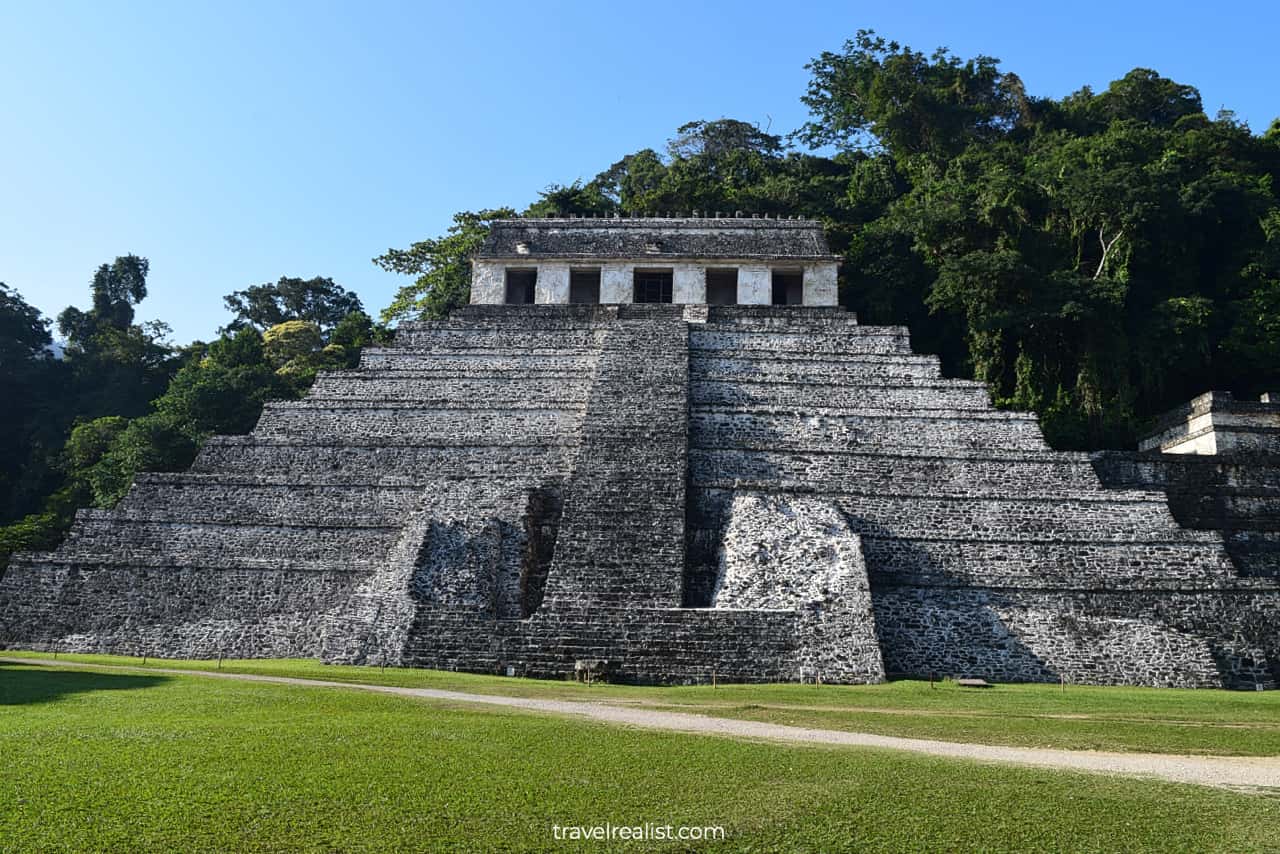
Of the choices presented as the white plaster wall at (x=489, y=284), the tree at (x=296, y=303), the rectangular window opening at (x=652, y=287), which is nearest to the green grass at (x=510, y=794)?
the white plaster wall at (x=489, y=284)

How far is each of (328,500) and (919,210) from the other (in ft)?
59.0

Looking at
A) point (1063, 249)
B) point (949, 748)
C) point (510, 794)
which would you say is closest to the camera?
point (510, 794)

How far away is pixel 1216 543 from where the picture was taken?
15.9 meters

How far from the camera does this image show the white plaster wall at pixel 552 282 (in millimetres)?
28688

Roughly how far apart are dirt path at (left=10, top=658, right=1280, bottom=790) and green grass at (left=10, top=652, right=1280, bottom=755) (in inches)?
12.8

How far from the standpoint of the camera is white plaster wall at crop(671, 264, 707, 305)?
28.5 metres

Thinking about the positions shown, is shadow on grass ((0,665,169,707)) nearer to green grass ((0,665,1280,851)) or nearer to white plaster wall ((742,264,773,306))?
green grass ((0,665,1280,851))

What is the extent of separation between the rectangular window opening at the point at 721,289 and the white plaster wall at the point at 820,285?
2084 millimetres

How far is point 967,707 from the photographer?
34.2ft

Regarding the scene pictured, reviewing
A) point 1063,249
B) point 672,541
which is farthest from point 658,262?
point 672,541

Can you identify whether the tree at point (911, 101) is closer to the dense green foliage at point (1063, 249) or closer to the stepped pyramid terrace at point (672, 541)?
the dense green foliage at point (1063, 249)

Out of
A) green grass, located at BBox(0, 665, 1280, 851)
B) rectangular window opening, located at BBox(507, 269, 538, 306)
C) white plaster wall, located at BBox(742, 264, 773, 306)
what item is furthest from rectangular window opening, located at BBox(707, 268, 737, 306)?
green grass, located at BBox(0, 665, 1280, 851)

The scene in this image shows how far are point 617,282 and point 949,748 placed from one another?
21924mm

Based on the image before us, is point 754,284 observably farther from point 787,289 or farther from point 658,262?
point 658,262
